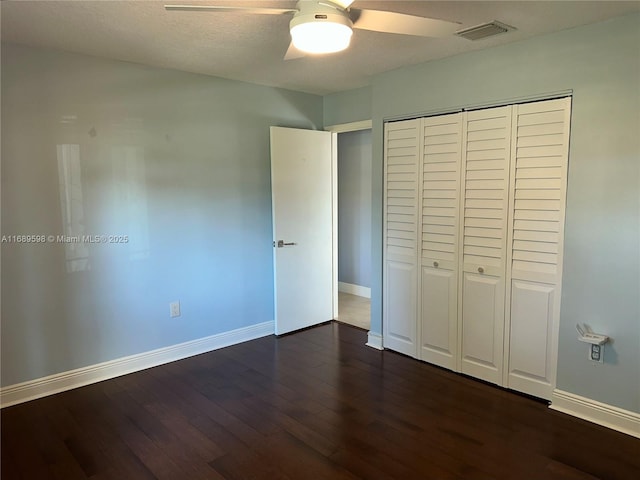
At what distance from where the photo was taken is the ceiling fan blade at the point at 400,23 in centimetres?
179

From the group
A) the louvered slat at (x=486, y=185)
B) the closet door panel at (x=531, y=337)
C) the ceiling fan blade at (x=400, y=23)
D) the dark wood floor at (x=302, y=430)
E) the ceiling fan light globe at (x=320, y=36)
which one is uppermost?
the ceiling fan blade at (x=400, y=23)

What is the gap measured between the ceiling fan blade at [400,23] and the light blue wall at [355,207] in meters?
3.44

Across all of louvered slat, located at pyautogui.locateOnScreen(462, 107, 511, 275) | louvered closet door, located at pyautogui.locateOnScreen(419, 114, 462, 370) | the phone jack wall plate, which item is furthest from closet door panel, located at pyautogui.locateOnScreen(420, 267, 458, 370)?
the phone jack wall plate

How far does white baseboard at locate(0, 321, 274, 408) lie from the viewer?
9.36ft

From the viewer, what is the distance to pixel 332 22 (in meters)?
1.75

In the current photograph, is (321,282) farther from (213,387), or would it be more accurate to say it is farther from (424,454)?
(424,454)

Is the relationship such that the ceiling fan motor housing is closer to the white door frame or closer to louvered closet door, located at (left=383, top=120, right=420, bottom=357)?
louvered closet door, located at (left=383, top=120, right=420, bottom=357)

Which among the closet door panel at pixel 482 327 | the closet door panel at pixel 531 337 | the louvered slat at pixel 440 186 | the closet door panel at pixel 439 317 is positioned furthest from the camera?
the closet door panel at pixel 439 317

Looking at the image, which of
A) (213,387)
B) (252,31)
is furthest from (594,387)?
(252,31)

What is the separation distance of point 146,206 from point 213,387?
4.80 ft

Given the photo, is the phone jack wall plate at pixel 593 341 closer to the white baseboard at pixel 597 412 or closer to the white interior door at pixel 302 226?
the white baseboard at pixel 597 412

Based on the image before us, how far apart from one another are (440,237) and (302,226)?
1422 mm

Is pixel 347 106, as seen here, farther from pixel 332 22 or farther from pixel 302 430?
pixel 302 430

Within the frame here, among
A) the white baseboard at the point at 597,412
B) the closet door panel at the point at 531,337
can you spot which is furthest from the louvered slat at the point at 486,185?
the white baseboard at the point at 597,412
